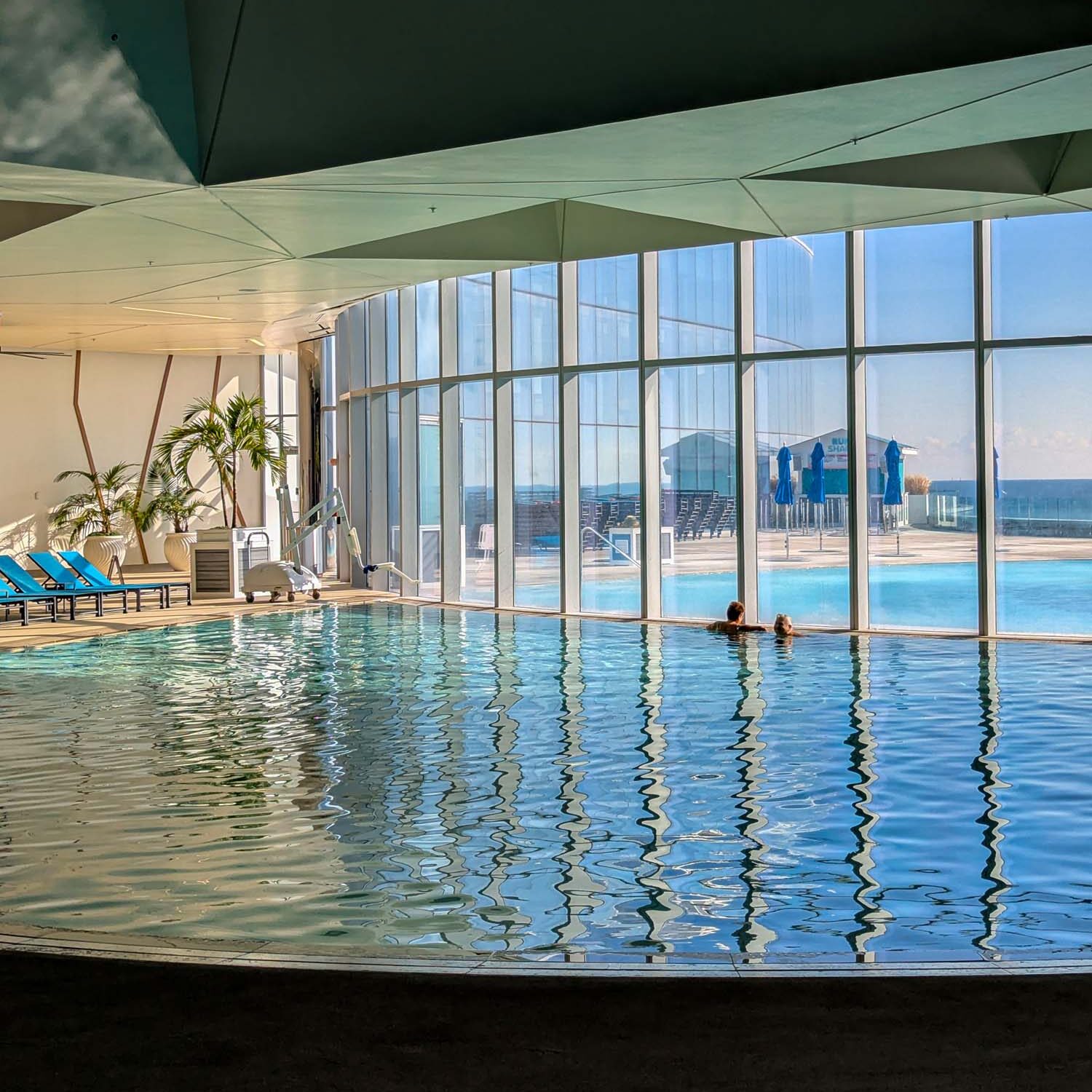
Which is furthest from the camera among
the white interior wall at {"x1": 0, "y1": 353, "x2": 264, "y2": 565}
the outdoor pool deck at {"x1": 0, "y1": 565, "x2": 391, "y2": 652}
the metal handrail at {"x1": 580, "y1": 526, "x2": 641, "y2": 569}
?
the white interior wall at {"x1": 0, "y1": 353, "x2": 264, "y2": 565}

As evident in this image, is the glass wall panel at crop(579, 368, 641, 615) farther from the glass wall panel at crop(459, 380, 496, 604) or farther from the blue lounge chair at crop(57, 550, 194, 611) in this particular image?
the blue lounge chair at crop(57, 550, 194, 611)

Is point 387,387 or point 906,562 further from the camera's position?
point 387,387

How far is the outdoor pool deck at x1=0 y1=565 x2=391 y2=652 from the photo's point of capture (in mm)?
13816

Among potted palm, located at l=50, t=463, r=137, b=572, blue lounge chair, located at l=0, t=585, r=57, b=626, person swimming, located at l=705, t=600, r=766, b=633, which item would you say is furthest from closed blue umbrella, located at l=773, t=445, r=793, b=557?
potted palm, located at l=50, t=463, r=137, b=572

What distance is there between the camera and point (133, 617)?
1585 cm

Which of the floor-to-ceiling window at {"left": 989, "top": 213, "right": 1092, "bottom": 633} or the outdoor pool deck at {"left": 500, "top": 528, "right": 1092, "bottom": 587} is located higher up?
the floor-to-ceiling window at {"left": 989, "top": 213, "right": 1092, "bottom": 633}

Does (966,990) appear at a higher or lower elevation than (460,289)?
lower

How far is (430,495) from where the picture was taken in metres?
18.7

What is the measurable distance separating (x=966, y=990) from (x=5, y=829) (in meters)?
4.48

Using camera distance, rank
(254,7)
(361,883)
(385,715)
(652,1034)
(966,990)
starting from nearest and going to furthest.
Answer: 1. (652,1034)
2. (966,990)
3. (361,883)
4. (254,7)
5. (385,715)

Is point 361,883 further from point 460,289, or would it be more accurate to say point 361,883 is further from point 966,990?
point 460,289

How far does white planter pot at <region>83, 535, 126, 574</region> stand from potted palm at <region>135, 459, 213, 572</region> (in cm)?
102

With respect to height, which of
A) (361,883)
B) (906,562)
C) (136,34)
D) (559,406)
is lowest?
(361,883)

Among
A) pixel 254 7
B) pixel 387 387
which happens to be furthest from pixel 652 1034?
pixel 387 387
